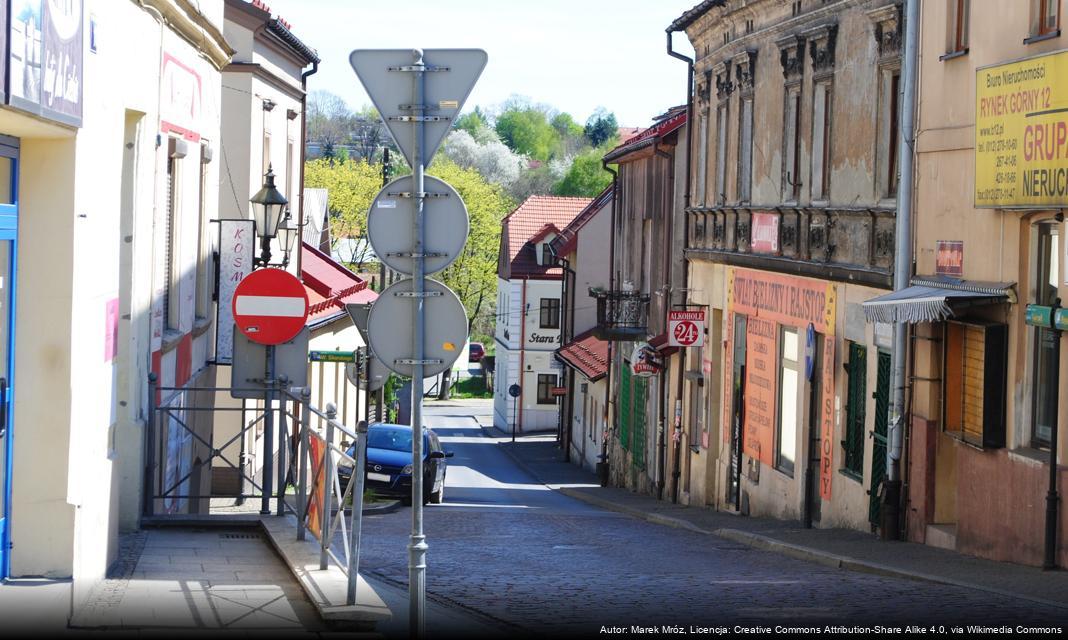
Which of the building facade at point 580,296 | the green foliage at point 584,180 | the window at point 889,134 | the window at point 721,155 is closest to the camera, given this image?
the window at point 889,134

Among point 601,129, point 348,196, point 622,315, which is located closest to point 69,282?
point 622,315

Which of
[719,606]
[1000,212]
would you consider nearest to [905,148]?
[1000,212]

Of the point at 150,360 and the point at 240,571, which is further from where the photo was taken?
the point at 150,360

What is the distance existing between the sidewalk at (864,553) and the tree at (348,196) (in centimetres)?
5165

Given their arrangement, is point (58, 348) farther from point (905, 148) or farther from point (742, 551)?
point (905, 148)

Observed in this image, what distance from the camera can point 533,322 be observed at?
6425 cm

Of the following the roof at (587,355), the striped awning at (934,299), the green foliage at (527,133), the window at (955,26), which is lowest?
the roof at (587,355)

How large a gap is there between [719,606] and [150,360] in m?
5.33

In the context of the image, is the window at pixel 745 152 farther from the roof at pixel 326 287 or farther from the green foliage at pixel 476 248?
the green foliage at pixel 476 248

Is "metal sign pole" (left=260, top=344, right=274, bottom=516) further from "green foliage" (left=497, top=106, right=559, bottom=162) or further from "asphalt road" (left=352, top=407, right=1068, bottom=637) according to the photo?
"green foliage" (left=497, top=106, right=559, bottom=162)

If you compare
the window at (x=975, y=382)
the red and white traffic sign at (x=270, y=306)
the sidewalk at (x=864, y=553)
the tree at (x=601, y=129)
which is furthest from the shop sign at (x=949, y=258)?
the tree at (x=601, y=129)

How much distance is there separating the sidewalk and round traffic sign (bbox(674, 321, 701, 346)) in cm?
283

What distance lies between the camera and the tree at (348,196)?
250ft

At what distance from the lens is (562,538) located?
16.3 meters
